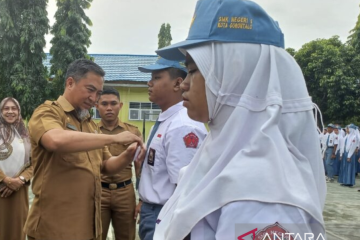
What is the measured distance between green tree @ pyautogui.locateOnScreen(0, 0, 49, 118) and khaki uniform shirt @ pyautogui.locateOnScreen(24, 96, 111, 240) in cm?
972

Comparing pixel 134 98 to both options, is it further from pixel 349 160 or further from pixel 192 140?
pixel 192 140

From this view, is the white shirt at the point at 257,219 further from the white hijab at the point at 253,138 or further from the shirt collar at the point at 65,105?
the shirt collar at the point at 65,105

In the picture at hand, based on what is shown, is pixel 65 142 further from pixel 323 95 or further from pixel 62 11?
pixel 323 95

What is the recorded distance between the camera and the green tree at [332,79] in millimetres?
16062

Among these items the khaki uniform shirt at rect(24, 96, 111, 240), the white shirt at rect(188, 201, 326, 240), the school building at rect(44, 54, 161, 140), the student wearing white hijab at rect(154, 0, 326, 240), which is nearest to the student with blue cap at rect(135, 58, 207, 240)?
the khaki uniform shirt at rect(24, 96, 111, 240)

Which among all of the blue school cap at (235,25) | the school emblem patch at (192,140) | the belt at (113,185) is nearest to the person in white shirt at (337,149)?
the belt at (113,185)

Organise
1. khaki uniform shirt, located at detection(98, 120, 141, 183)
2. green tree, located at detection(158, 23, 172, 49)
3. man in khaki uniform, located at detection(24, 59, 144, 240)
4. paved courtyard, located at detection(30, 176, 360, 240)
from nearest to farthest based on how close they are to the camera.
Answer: man in khaki uniform, located at detection(24, 59, 144, 240)
khaki uniform shirt, located at detection(98, 120, 141, 183)
paved courtyard, located at detection(30, 176, 360, 240)
green tree, located at detection(158, 23, 172, 49)

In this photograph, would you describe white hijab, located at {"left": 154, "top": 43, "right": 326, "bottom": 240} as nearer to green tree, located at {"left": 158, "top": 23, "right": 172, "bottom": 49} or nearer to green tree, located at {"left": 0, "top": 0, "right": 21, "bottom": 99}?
green tree, located at {"left": 0, "top": 0, "right": 21, "bottom": 99}

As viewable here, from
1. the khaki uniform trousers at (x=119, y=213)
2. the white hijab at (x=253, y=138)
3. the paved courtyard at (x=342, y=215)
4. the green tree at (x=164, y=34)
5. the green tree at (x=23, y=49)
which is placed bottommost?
the paved courtyard at (x=342, y=215)

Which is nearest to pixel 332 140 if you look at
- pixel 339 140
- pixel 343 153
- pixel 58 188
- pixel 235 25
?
pixel 339 140

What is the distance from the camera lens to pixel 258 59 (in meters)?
1.19

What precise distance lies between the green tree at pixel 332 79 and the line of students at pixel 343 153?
152 inches

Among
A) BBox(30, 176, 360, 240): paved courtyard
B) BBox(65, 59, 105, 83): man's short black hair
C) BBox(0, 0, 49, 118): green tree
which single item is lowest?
BBox(30, 176, 360, 240): paved courtyard

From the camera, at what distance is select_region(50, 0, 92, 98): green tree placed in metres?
11.5
